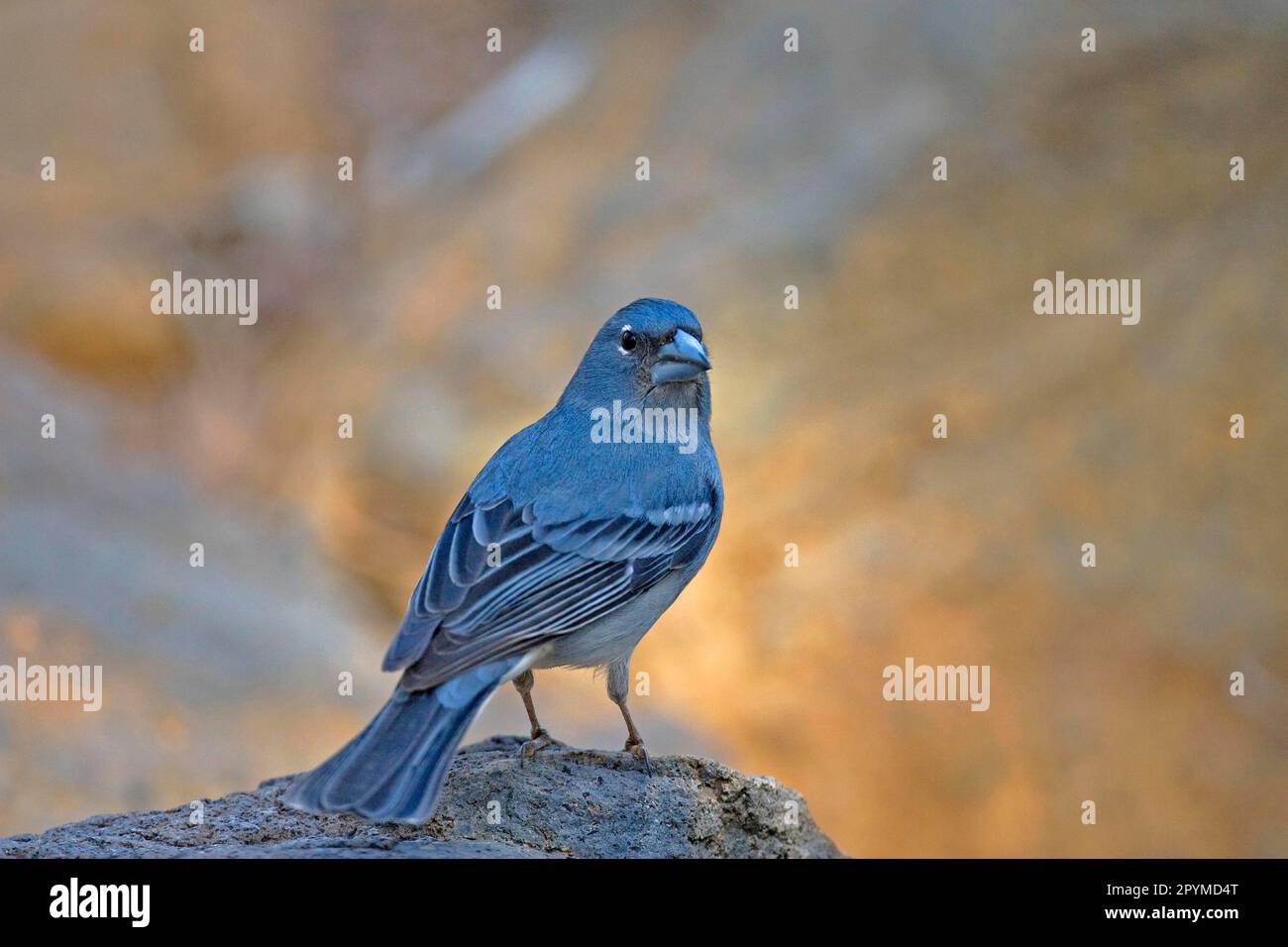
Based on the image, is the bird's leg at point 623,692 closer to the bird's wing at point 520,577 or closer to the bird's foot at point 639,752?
the bird's foot at point 639,752

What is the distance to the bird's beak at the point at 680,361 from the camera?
5957 mm

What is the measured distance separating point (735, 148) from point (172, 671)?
6079 millimetres

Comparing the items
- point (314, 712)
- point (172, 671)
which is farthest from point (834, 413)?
point (172, 671)

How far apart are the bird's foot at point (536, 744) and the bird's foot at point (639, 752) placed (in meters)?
0.31

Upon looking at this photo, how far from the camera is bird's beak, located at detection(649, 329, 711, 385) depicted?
596cm

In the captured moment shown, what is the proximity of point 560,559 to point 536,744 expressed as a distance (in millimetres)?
893

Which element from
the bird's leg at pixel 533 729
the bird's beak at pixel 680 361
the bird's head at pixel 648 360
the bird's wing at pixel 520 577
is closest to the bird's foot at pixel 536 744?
the bird's leg at pixel 533 729

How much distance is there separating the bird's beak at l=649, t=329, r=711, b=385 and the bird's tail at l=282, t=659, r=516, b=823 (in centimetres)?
163

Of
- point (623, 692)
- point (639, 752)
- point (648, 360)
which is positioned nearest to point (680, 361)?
point (648, 360)

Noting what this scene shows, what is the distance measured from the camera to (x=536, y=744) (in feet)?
19.4

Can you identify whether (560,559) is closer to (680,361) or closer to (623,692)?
(623,692)

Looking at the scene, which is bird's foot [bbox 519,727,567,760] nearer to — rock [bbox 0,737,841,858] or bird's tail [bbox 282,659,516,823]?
rock [bbox 0,737,841,858]

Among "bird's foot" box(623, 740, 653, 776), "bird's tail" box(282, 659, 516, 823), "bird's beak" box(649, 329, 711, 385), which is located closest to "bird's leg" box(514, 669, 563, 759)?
"bird's foot" box(623, 740, 653, 776)

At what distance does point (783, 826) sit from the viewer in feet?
19.0
